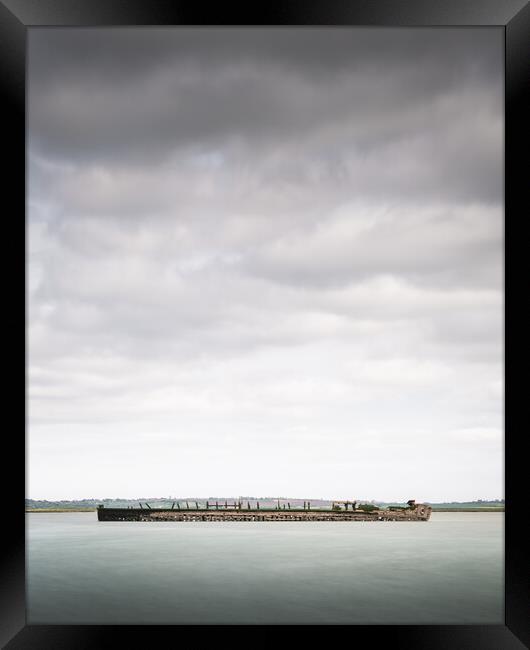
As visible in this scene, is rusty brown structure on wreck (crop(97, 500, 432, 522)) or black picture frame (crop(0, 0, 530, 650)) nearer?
black picture frame (crop(0, 0, 530, 650))

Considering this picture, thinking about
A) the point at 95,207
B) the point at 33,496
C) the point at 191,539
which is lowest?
the point at 33,496

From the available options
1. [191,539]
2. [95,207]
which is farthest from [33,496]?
[191,539]

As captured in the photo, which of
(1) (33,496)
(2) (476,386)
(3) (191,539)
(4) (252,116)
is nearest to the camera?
(3) (191,539)

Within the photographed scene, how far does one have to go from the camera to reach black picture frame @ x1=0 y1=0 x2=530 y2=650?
67.7 inches

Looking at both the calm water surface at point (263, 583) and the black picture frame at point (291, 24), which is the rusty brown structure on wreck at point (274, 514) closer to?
the calm water surface at point (263, 583)

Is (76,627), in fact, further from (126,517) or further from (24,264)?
(126,517)

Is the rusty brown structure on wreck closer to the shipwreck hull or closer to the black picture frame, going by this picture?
the shipwreck hull

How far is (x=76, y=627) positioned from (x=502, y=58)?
196 cm

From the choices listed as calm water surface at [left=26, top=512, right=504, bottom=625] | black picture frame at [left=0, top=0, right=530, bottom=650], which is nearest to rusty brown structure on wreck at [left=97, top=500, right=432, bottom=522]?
calm water surface at [left=26, top=512, right=504, bottom=625]

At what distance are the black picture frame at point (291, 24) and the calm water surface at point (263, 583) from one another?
2397 mm

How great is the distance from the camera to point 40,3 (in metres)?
1.81

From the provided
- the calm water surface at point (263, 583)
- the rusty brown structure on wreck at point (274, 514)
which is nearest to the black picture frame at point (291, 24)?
the calm water surface at point (263, 583)

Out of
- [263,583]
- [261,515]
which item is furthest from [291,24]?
[261,515]

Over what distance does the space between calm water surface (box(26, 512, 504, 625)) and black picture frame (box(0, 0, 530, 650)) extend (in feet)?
7.86
